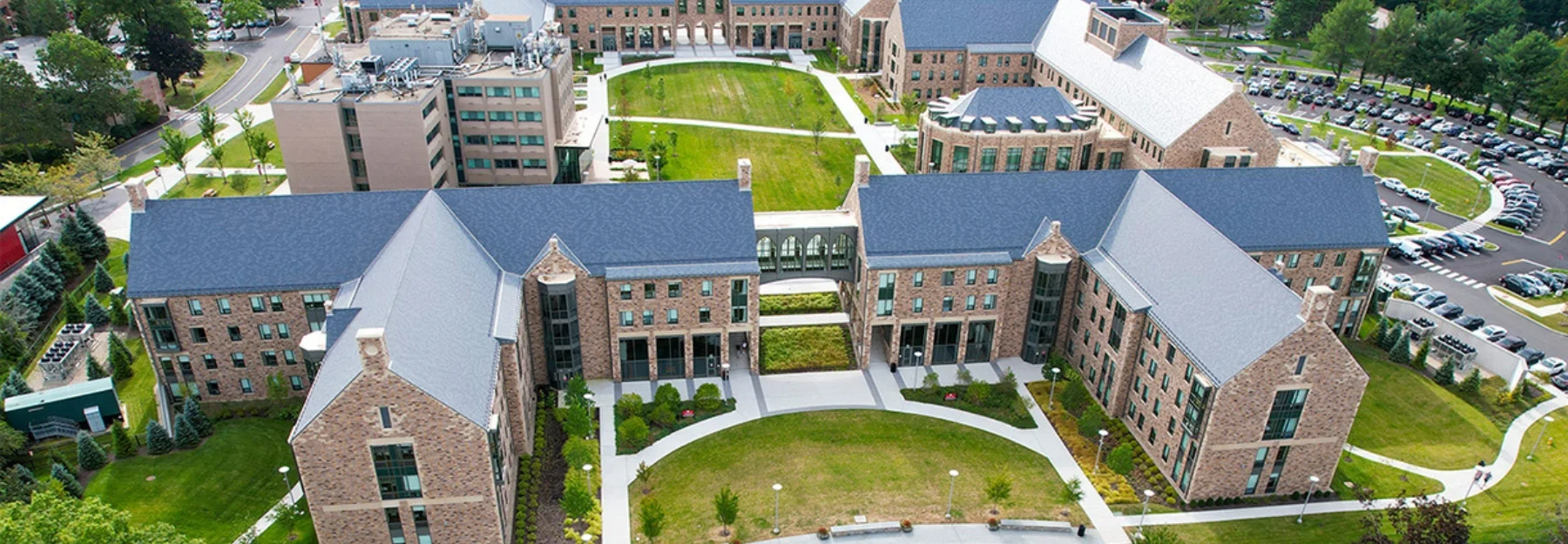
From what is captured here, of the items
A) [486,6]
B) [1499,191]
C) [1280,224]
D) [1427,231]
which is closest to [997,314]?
[1280,224]

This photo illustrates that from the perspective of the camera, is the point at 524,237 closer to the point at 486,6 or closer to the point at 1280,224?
the point at 1280,224

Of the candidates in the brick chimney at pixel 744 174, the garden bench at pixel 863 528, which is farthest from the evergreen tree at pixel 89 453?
the garden bench at pixel 863 528

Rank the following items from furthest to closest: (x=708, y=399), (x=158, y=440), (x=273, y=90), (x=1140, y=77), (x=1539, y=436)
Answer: (x=273, y=90)
(x=1140, y=77)
(x=708, y=399)
(x=1539, y=436)
(x=158, y=440)

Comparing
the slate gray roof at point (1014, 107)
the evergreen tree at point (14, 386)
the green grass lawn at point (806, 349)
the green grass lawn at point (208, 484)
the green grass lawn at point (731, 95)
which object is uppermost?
the slate gray roof at point (1014, 107)

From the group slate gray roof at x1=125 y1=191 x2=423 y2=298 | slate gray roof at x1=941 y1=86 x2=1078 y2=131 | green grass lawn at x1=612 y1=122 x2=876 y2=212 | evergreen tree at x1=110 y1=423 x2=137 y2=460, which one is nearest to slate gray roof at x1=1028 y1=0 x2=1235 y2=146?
slate gray roof at x1=941 y1=86 x2=1078 y2=131

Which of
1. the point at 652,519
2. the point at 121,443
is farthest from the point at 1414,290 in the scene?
the point at 121,443

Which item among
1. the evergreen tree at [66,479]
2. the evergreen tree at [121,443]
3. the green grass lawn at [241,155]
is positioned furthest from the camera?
the green grass lawn at [241,155]

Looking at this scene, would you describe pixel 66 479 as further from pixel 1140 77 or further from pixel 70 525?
pixel 1140 77

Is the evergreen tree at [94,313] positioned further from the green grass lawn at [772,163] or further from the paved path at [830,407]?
the green grass lawn at [772,163]
